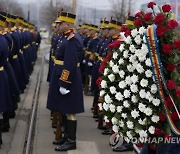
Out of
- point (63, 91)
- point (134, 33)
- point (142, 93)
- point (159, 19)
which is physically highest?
point (159, 19)

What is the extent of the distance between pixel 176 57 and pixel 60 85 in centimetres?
274

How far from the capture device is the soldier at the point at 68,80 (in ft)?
18.9

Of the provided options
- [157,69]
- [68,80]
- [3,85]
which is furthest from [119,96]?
[3,85]

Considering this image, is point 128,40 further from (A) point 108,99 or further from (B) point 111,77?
(A) point 108,99

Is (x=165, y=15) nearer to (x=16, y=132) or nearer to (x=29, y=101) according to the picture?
(x=16, y=132)

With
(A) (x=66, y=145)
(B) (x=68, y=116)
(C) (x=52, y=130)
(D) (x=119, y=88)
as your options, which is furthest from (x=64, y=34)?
(D) (x=119, y=88)

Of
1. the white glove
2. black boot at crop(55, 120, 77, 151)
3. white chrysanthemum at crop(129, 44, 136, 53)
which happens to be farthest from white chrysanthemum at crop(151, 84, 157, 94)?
black boot at crop(55, 120, 77, 151)

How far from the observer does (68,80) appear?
5.77m

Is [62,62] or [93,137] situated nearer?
[62,62]

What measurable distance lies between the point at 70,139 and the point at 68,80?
987 millimetres

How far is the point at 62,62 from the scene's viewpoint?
5.95 meters

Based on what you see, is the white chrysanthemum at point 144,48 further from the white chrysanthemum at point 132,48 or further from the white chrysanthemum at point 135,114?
the white chrysanthemum at point 135,114

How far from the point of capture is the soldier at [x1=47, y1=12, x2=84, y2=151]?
227 inches

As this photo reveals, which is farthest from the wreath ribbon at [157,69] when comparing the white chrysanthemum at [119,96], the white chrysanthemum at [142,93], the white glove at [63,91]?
the white glove at [63,91]
